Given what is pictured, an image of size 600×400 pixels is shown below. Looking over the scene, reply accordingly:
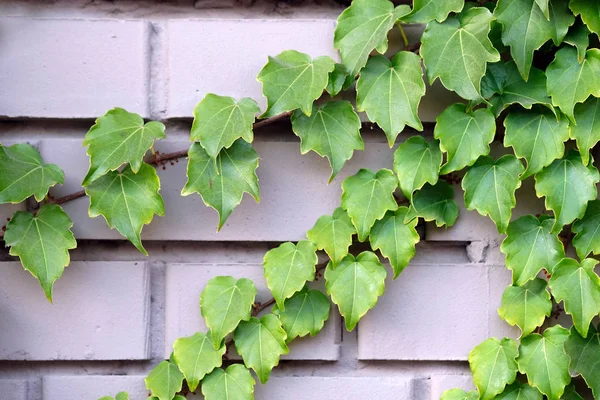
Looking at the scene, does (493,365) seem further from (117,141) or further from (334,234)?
(117,141)

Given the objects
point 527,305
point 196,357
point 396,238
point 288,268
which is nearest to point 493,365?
point 527,305

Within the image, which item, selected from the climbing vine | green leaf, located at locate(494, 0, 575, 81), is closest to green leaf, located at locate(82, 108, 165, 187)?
the climbing vine

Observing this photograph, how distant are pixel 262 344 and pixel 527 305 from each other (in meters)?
0.41

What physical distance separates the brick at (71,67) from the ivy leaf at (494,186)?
19.7 inches

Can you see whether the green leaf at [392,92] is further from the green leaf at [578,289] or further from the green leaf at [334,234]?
the green leaf at [578,289]

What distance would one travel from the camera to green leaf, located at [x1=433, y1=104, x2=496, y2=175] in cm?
96

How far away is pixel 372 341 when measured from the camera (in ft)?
3.45

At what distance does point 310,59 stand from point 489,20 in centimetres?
26

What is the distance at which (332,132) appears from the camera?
3.22ft

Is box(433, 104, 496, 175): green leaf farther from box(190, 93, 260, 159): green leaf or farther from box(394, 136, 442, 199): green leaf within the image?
box(190, 93, 260, 159): green leaf

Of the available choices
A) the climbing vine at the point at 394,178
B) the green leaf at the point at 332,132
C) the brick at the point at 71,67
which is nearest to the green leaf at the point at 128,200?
the climbing vine at the point at 394,178

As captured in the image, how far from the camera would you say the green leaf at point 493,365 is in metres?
1.02

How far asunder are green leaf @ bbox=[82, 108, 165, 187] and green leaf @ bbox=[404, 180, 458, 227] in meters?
0.40

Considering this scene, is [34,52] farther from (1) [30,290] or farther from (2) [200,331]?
(2) [200,331]
